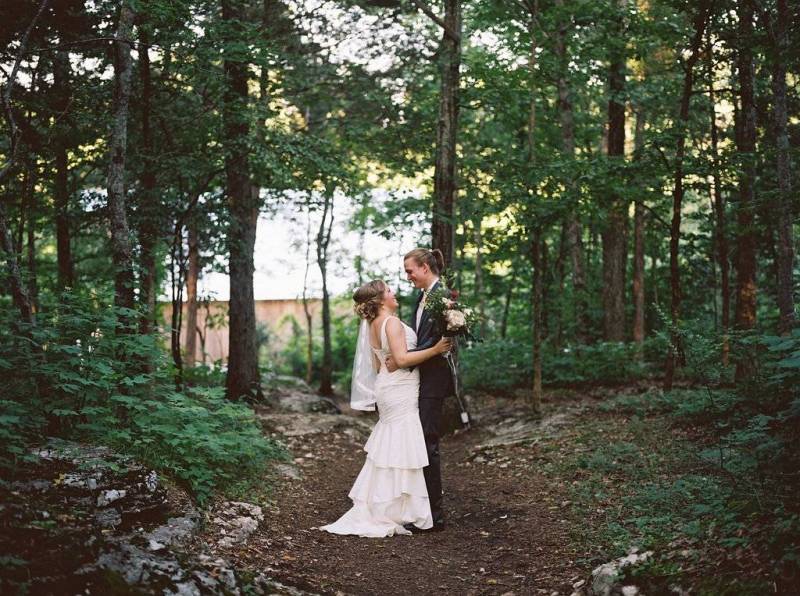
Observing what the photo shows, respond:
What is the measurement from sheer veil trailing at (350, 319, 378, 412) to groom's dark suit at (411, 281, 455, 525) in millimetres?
660

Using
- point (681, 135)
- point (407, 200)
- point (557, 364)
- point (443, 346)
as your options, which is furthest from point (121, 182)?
point (557, 364)

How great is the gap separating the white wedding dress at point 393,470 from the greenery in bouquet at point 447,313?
561 millimetres

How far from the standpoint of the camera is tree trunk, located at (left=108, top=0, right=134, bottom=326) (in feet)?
23.8

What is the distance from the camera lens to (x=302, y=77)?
1535cm

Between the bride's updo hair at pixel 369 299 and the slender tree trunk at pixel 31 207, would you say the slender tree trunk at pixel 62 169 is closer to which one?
the slender tree trunk at pixel 31 207

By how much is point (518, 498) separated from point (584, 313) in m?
9.41

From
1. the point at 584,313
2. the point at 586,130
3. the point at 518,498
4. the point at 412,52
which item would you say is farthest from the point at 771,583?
the point at 586,130

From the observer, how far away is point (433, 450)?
733 cm

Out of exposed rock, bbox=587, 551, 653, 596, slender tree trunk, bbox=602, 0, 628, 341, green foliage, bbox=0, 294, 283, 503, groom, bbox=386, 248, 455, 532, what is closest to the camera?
exposed rock, bbox=587, 551, 653, 596

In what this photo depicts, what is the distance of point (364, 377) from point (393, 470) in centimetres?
119

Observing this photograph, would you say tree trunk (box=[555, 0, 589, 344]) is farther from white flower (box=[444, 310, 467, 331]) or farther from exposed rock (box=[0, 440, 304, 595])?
exposed rock (box=[0, 440, 304, 595])

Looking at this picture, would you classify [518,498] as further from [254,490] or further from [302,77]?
[302,77]

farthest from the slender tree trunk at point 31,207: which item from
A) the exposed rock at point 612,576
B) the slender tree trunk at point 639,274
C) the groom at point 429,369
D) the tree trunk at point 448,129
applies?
the slender tree trunk at point 639,274

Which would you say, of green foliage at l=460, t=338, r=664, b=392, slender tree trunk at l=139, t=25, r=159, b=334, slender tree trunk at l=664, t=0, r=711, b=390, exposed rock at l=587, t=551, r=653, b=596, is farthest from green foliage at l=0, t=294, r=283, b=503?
green foliage at l=460, t=338, r=664, b=392
